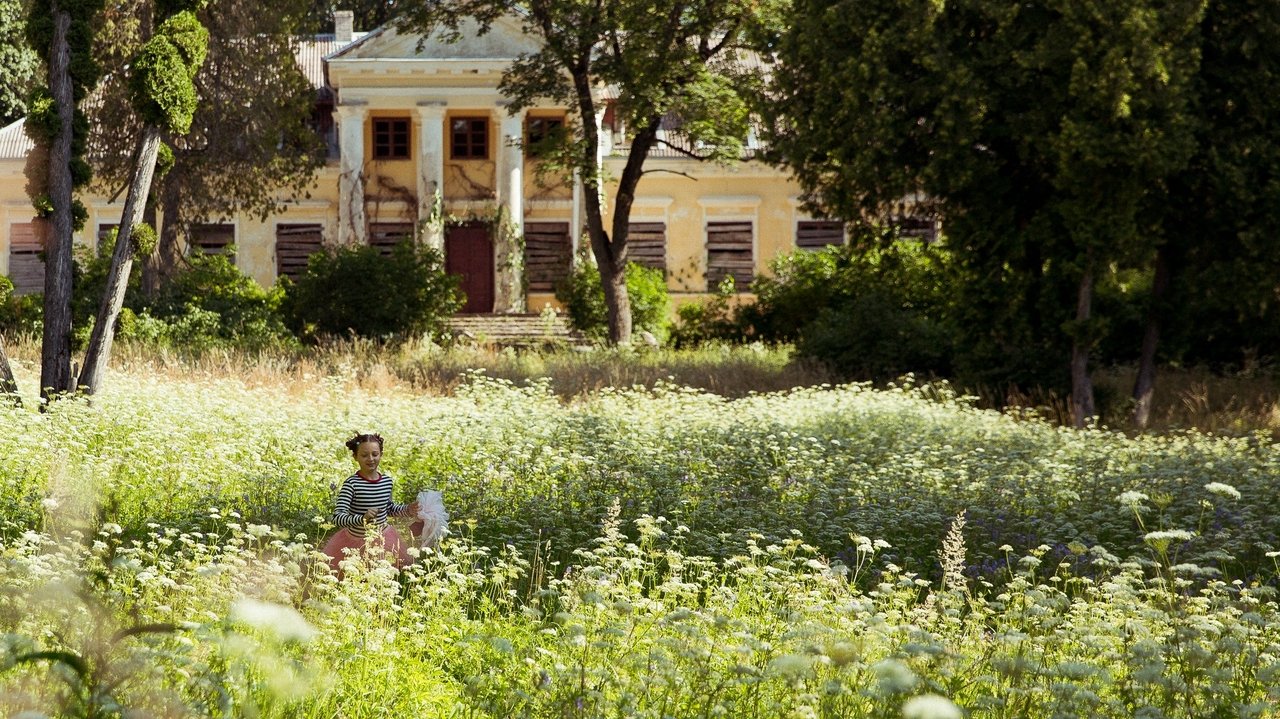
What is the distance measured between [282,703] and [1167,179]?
16207 mm

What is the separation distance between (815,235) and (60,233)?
23.0m

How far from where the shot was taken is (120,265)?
1463cm

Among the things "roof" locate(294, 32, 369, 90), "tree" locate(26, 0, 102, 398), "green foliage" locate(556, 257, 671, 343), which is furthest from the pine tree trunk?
"roof" locate(294, 32, 369, 90)

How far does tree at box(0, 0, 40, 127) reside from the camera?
35812 mm

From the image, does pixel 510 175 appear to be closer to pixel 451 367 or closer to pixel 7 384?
pixel 451 367

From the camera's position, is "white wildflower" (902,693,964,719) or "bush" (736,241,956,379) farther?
"bush" (736,241,956,379)

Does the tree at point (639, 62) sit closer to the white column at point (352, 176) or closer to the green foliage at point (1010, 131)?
the green foliage at point (1010, 131)

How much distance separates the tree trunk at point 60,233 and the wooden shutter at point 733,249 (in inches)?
854

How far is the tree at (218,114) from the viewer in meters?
26.9

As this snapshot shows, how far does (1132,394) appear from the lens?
20.0 m

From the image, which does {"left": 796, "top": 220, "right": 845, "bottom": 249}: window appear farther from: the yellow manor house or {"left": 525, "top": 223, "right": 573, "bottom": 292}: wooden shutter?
{"left": 525, "top": 223, "right": 573, "bottom": 292}: wooden shutter

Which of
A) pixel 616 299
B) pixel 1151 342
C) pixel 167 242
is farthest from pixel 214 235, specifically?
pixel 1151 342

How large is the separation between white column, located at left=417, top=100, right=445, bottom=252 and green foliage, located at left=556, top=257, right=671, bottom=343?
14.3 ft

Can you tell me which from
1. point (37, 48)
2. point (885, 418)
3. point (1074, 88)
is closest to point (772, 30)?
point (1074, 88)
